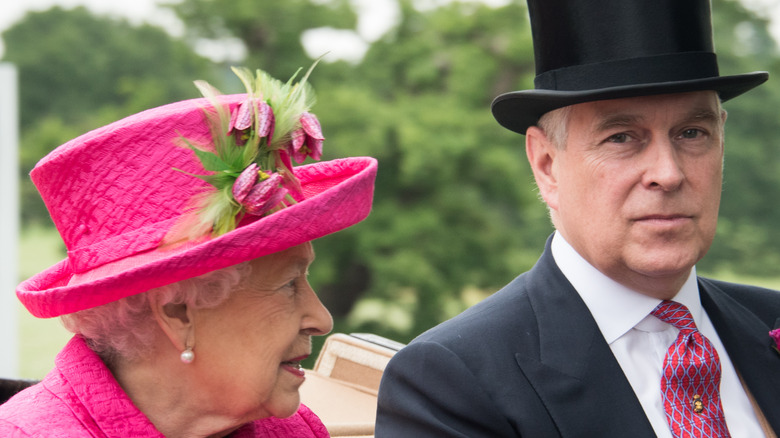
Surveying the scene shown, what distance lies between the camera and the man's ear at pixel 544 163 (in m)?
2.32

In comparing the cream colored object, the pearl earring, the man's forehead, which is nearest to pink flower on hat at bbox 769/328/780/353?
the man's forehead

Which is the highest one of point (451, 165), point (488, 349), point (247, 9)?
point (247, 9)

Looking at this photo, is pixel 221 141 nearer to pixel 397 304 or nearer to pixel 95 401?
pixel 95 401

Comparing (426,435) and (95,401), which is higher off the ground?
(95,401)

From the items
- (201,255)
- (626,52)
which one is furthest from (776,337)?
(201,255)

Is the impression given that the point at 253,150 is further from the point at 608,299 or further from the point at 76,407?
the point at 608,299

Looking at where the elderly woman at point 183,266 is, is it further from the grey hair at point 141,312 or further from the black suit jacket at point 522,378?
the black suit jacket at point 522,378

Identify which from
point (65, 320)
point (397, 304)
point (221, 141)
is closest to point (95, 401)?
point (65, 320)

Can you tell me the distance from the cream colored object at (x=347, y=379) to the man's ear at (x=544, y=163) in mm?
780

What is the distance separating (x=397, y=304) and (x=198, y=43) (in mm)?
4205

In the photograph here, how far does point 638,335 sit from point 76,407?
1.30 m

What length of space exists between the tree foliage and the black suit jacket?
7209 mm

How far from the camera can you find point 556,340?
2.20m

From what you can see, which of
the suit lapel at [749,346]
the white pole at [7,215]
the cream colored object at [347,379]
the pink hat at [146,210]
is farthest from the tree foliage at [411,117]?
the pink hat at [146,210]
